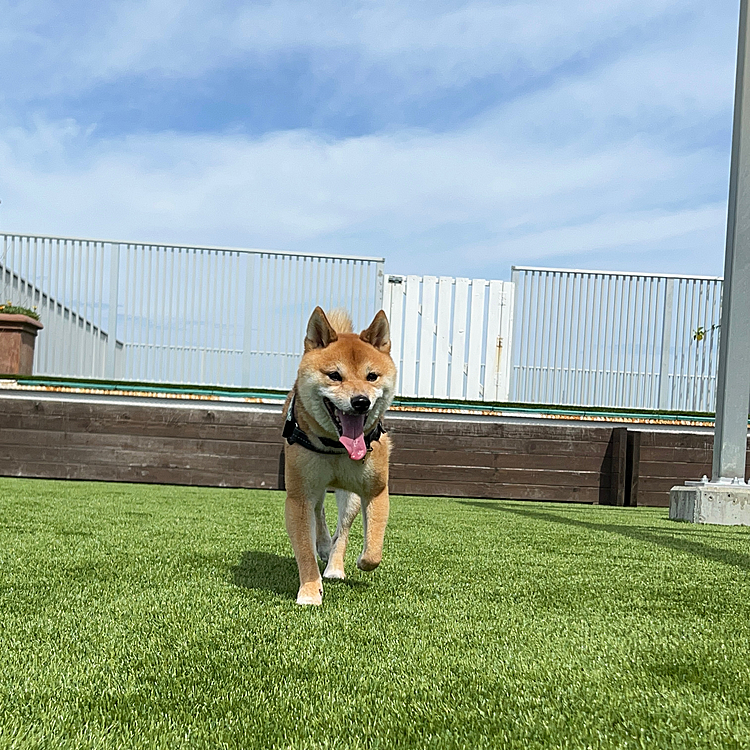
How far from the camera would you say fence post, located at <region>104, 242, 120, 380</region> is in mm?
11219

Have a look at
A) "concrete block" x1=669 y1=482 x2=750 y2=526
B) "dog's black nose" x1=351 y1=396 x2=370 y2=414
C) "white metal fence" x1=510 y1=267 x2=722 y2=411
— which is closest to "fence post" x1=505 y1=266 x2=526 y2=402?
→ "white metal fence" x1=510 y1=267 x2=722 y2=411

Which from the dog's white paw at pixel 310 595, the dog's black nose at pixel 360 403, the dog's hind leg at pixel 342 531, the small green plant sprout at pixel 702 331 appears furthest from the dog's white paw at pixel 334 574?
the small green plant sprout at pixel 702 331

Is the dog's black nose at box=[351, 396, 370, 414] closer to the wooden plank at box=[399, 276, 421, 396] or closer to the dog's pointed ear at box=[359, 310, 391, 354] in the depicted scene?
the dog's pointed ear at box=[359, 310, 391, 354]

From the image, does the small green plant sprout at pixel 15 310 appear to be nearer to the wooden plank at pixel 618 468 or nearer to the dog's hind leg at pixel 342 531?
the wooden plank at pixel 618 468

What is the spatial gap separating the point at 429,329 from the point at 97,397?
4946mm

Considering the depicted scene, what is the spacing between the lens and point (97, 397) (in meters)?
9.81

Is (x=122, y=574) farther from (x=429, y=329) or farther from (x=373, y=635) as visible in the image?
(x=429, y=329)

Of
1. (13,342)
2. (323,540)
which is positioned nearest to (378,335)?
(323,540)

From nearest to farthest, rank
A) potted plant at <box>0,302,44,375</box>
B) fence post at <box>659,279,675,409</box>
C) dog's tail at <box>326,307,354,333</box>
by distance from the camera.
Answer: dog's tail at <box>326,307,354,333</box>
potted plant at <box>0,302,44,375</box>
fence post at <box>659,279,675,409</box>

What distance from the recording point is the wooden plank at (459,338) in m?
11.6

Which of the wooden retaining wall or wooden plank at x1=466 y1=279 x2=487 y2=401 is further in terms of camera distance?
wooden plank at x1=466 y1=279 x2=487 y2=401

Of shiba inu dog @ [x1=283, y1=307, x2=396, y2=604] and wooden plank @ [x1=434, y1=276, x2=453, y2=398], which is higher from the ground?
wooden plank @ [x1=434, y1=276, x2=453, y2=398]

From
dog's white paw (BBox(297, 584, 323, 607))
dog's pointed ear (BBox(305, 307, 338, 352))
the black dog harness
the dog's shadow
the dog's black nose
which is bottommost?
the dog's shadow

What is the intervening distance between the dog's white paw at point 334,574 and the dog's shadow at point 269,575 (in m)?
→ 0.03
